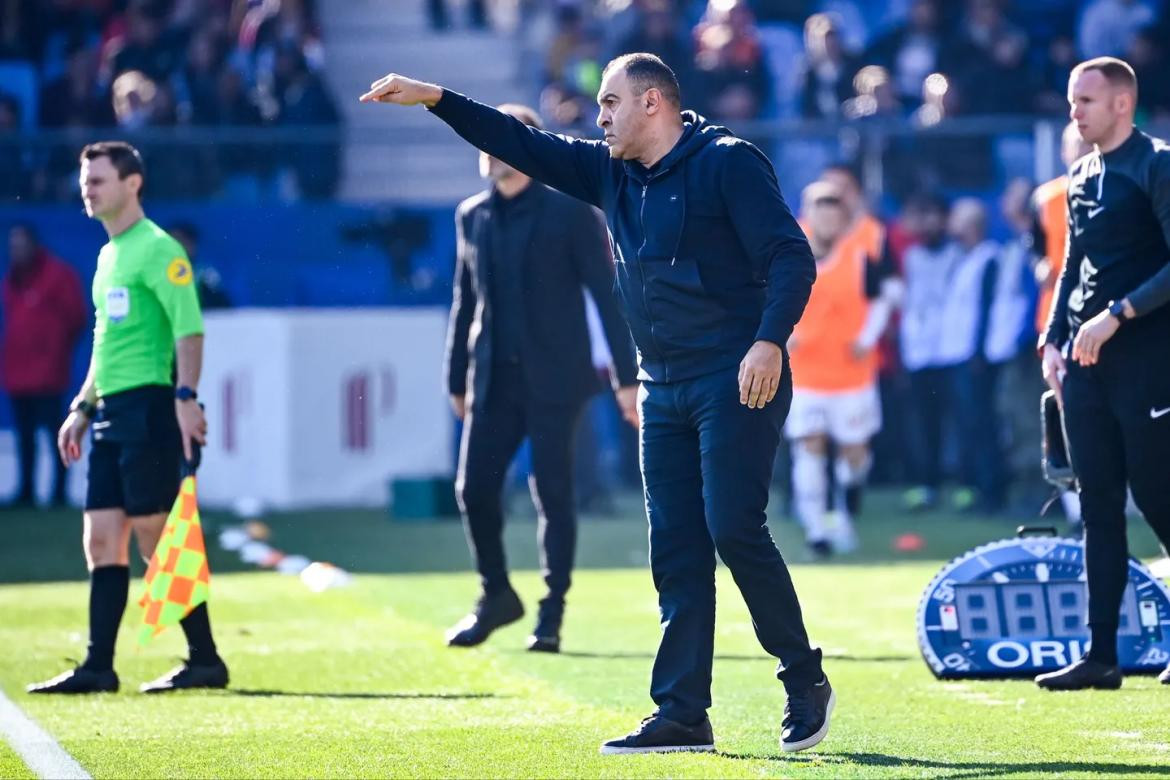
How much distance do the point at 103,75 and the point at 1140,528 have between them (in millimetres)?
10353

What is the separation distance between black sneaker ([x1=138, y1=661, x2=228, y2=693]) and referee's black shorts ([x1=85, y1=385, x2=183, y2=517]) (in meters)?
0.61

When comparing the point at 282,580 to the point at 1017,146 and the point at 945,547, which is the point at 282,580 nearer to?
the point at 945,547

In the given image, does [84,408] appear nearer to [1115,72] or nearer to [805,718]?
[805,718]

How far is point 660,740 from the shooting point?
621 cm

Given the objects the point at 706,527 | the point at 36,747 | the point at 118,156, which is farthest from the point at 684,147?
the point at 118,156

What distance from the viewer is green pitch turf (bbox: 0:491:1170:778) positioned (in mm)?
6172

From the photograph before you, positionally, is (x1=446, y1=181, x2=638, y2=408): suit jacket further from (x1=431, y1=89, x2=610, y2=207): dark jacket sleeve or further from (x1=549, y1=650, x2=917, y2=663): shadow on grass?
(x1=431, y1=89, x2=610, y2=207): dark jacket sleeve

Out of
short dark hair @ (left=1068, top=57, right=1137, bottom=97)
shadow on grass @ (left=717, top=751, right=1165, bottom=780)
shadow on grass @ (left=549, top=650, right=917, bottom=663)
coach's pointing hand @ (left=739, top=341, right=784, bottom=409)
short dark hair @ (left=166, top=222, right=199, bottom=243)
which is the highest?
short dark hair @ (left=1068, top=57, right=1137, bottom=97)

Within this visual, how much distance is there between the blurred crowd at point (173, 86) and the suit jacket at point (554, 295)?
283 inches

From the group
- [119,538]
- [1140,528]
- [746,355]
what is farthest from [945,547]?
[746,355]

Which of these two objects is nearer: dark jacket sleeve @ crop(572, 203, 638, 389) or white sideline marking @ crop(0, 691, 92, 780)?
→ white sideline marking @ crop(0, 691, 92, 780)

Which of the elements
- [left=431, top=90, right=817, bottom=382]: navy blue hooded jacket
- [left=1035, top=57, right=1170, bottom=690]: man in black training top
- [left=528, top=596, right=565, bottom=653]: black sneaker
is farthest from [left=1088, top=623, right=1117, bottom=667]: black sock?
[left=528, top=596, right=565, bottom=653]: black sneaker

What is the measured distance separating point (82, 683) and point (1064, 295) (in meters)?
3.86

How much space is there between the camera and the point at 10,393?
16.9 m
